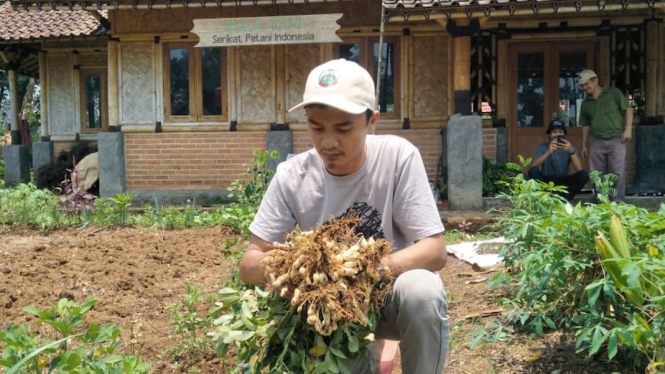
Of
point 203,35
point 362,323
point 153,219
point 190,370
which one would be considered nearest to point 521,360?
point 362,323

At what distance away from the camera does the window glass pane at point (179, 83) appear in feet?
36.3

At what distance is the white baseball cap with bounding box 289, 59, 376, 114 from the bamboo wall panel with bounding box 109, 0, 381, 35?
27.0 feet

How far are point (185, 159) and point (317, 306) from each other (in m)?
9.19

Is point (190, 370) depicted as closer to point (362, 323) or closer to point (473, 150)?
point (362, 323)

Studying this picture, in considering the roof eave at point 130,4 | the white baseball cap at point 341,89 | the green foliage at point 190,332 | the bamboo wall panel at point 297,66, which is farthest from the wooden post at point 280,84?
the white baseball cap at point 341,89

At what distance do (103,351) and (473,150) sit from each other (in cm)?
753

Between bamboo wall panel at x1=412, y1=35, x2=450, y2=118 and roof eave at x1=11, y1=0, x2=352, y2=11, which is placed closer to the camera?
roof eave at x1=11, y1=0, x2=352, y2=11

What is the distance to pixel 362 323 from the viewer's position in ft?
→ 7.23

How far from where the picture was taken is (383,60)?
417 inches

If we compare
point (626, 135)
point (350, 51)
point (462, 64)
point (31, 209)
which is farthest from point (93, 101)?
point (626, 135)

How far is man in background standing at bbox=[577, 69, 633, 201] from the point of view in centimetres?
839

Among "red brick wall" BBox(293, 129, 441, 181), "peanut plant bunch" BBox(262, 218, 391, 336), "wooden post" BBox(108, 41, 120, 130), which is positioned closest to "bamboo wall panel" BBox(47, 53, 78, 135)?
"wooden post" BBox(108, 41, 120, 130)

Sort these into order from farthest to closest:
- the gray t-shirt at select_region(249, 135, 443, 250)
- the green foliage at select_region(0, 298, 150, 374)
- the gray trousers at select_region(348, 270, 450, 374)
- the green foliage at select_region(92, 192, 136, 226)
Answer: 1. the green foliage at select_region(92, 192, 136, 226)
2. the gray t-shirt at select_region(249, 135, 443, 250)
3. the gray trousers at select_region(348, 270, 450, 374)
4. the green foliage at select_region(0, 298, 150, 374)

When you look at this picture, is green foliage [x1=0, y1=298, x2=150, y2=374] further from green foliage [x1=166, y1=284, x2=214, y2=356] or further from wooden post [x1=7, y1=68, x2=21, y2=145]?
wooden post [x1=7, y1=68, x2=21, y2=145]
